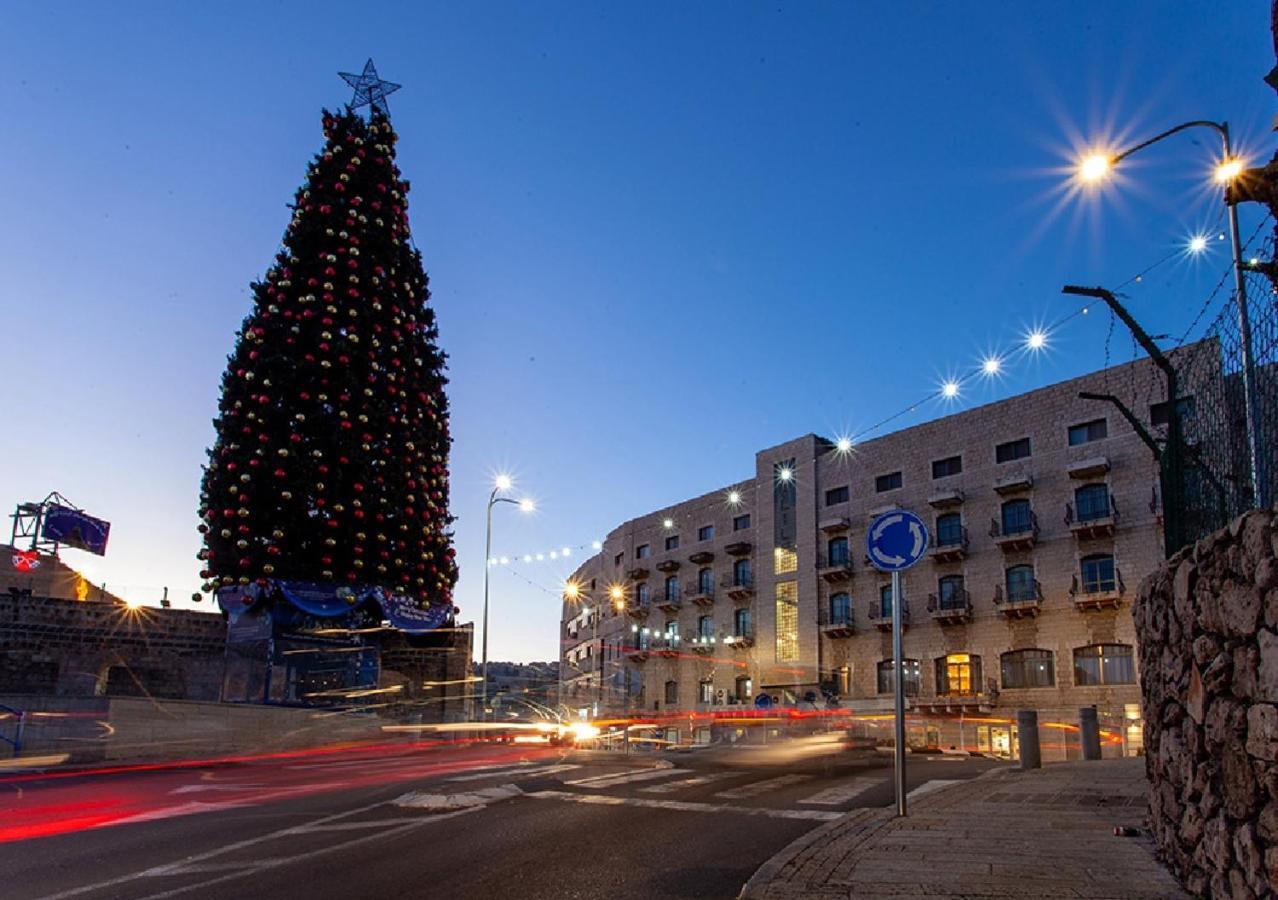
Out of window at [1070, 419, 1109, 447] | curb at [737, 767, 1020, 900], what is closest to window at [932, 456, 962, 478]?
window at [1070, 419, 1109, 447]

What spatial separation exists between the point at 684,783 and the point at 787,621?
4165cm

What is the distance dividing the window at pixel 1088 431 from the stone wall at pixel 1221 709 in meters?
37.9

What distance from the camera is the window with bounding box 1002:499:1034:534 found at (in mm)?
42812

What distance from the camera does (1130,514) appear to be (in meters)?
39.2

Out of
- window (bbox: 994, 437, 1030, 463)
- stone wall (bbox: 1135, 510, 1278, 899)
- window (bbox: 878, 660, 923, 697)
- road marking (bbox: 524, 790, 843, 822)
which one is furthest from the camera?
window (bbox: 878, 660, 923, 697)

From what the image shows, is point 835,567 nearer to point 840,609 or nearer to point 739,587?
point 840,609

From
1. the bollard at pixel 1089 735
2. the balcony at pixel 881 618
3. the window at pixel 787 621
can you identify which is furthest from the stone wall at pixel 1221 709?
the window at pixel 787 621

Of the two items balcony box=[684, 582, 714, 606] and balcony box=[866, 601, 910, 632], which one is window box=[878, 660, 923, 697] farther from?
balcony box=[684, 582, 714, 606]

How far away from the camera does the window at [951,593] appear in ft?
147

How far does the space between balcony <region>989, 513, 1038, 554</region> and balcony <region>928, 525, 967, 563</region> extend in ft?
4.62

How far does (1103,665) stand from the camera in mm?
39281

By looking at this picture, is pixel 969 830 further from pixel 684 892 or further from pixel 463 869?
pixel 463 869

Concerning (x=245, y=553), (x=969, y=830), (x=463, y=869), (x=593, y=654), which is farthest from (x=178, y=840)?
(x=593, y=654)

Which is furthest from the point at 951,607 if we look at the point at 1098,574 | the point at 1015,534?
the point at 1098,574
